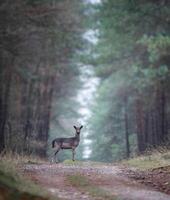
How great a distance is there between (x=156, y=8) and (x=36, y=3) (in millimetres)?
6487

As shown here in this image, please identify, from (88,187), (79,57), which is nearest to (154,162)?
(88,187)

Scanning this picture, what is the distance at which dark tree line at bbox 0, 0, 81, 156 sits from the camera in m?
20.9

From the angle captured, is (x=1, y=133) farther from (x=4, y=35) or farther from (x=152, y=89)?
(x=152, y=89)

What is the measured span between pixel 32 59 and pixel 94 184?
56.2 ft

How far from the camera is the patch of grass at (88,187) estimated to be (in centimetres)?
948

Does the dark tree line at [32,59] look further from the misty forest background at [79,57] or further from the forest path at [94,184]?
the forest path at [94,184]

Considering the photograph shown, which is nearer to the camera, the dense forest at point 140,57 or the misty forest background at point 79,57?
the misty forest background at point 79,57

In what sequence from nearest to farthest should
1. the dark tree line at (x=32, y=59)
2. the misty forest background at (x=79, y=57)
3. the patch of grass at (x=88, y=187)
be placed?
the patch of grass at (x=88, y=187) → the dark tree line at (x=32, y=59) → the misty forest background at (x=79, y=57)

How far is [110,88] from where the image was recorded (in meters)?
33.5

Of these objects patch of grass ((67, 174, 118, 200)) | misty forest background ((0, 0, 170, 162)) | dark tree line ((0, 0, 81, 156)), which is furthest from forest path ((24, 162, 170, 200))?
misty forest background ((0, 0, 170, 162))

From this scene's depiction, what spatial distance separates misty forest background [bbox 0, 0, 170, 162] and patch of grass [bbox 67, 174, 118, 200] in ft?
23.0

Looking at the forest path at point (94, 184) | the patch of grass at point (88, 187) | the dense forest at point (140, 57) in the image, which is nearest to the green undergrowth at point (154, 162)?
the forest path at point (94, 184)

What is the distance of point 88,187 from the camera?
34.1 feet

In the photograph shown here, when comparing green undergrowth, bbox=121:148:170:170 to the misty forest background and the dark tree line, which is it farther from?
the dark tree line
